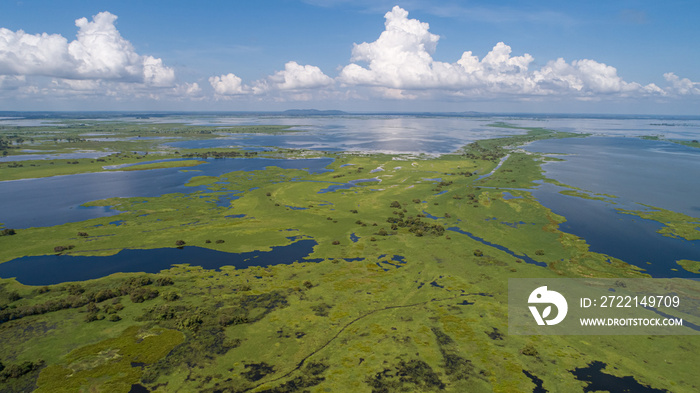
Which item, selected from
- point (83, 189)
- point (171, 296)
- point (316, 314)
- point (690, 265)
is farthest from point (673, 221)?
point (83, 189)

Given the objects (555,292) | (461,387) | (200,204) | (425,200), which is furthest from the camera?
(425,200)

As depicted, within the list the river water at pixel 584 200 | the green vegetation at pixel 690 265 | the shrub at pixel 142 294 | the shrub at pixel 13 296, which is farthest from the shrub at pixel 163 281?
the green vegetation at pixel 690 265

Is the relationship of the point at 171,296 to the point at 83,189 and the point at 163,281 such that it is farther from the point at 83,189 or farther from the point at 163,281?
the point at 83,189

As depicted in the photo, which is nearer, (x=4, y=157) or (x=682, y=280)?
(x=682, y=280)

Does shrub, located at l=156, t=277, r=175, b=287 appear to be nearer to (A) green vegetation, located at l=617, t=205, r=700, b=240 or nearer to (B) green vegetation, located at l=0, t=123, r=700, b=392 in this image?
(B) green vegetation, located at l=0, t=123, r=700, b=392

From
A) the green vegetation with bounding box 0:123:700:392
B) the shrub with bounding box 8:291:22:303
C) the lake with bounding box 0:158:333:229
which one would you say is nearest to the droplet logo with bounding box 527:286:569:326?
the green vegetation with bounding box 0:123:700:392

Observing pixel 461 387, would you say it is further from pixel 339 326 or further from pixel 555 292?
pixel 555 292

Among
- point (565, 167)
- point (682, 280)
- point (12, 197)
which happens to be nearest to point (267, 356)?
Answer: point (682, 280)
